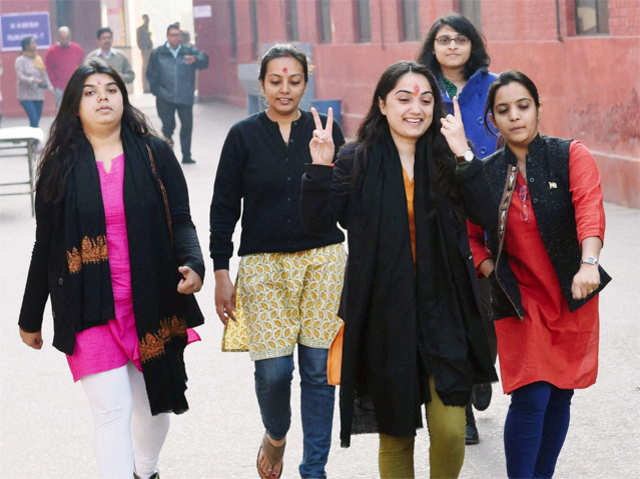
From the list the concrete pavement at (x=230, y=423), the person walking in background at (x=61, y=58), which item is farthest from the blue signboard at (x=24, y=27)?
the concrete pavement at (x=230, y=423)

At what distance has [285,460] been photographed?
5840 mm

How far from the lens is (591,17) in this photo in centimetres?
1377

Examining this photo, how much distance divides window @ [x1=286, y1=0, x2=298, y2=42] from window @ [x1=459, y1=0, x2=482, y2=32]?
10958 millimetres

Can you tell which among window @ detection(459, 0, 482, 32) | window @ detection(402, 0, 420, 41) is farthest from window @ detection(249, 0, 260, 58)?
window @ detection(459, 0, 482, 32)

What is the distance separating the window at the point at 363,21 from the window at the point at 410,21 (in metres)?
1.98

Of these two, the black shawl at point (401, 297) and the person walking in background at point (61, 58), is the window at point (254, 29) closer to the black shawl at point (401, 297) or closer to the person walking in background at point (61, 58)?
the person walking in background at point (61, 58)

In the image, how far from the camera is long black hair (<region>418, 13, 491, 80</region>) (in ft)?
19.9

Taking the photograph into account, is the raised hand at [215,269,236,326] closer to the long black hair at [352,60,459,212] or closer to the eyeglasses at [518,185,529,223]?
the long black hair at [352,60,459,212]

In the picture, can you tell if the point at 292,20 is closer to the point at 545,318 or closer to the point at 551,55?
the point at 551,55

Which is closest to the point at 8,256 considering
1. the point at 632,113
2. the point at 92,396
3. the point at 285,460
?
the point at 632,113

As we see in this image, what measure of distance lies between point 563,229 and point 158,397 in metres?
1.62

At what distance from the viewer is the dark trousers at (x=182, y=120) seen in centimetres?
1912

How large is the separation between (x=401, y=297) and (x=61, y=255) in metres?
1.29

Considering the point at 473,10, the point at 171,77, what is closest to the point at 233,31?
the point at 171,77
